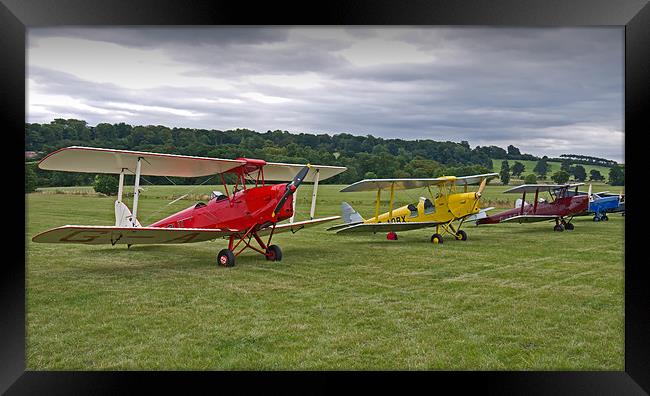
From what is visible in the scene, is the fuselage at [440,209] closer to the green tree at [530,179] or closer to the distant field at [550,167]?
the distant field at [550,167]

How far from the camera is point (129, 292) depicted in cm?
518

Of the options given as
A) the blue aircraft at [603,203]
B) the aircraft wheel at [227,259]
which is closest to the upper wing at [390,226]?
the aircraft wheel at [227,259]

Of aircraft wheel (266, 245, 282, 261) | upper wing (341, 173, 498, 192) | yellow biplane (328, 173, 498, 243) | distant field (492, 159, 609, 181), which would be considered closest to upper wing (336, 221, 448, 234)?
yellow biplane (328, 173, 498, 243)

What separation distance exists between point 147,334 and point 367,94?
587 cm

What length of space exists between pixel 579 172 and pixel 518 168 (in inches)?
47.7

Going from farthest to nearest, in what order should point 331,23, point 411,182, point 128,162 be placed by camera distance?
point 411,182 → point 128,162 → point 331,23

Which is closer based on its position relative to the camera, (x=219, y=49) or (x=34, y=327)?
(x=34, y=327)

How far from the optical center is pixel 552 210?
1265 cm

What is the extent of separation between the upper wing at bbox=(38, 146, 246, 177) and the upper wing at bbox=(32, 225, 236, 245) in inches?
33.5

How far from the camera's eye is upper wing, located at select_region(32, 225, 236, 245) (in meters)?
4.93

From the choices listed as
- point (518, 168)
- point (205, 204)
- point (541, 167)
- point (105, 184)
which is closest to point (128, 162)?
point (205, 204)

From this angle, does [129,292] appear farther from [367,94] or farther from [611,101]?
[611,101]

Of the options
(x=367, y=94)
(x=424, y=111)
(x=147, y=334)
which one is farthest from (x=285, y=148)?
(x=147, y=334)

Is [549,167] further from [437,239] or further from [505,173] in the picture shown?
[437,239]
